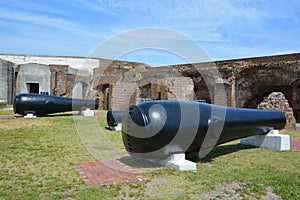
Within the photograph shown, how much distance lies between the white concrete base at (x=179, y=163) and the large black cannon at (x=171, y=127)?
0.09 m

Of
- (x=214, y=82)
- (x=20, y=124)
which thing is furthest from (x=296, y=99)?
(x=20, y=124)

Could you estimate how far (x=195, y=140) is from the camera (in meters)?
3.95

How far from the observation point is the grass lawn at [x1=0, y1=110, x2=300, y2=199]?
297 centimetres

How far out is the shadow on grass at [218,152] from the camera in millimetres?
4593

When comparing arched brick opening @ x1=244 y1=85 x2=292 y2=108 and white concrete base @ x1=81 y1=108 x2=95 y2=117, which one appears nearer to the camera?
white concrete base @ x1=81 y1=108 x2=95 y2=117

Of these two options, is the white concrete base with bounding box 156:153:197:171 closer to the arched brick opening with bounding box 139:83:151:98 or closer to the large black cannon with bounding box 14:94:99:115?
the large black cannon with bounding box 14:94:99:115

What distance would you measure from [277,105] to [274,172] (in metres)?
6.45

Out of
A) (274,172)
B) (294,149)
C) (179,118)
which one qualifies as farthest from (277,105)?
(179,118)

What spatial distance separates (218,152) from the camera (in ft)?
17.1

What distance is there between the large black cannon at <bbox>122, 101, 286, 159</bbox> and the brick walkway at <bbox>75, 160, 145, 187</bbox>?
0.31 m

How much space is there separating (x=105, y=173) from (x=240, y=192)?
66.3 inches

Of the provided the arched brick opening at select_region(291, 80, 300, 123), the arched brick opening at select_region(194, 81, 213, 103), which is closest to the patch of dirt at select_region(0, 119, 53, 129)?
the arched brick opening at select_region(194, 81, 213, 103)

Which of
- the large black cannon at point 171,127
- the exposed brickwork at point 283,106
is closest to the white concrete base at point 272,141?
the large black cannon at point 171,127

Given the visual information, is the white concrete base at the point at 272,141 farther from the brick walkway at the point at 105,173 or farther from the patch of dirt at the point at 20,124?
the patch of dirt at the point at 20,124
